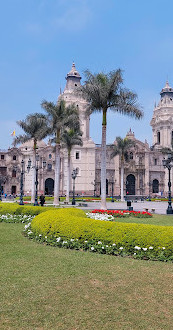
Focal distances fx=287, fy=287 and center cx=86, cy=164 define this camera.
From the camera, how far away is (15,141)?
34312 mm

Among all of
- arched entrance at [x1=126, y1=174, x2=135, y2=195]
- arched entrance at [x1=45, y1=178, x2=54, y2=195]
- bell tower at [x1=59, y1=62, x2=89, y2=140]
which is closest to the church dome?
bell tower at [x1=59, y1=62, x2=89, y2=140]

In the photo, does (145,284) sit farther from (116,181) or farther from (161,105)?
(161,105)

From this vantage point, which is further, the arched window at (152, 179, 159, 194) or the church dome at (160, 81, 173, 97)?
the church dome at (160, 81, 173, 97)

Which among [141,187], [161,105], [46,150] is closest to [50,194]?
[46,150]

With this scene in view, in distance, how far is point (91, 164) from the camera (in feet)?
199

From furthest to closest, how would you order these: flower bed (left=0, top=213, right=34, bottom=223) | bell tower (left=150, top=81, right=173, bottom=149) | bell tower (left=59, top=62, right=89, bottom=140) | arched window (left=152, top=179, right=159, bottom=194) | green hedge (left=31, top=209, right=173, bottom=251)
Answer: bell tower (left=150, top=81, right=173, bottom=149)
arched window (left=152, top=179, right=159, bottom=194)
bell tower (left=59, top=62, right=89, bottom=140)
flower bed (left=0, top=213, right=34, bottom=223)
green hedge (left=31, top=209, right=173, bottom=251)

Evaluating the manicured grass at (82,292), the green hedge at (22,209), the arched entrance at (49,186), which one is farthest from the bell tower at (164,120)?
the manicured grass at (82,292)

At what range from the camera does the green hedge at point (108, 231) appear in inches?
317

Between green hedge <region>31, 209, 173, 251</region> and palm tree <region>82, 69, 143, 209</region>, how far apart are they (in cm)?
1049

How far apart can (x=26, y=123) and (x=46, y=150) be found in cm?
2919

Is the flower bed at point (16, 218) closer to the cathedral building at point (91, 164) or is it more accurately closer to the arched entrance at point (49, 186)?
the cathedral building at point (91, 164)

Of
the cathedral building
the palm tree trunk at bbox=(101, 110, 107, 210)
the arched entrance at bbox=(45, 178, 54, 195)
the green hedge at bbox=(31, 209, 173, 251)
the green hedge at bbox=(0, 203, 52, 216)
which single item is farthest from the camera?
the arched entrance at bbox=(45, 178, 54, 195)

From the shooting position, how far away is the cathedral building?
60250mm

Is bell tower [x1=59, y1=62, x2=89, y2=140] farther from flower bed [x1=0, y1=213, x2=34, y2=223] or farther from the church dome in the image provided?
flower bed [x1=0, y1=213, x2=34, y2=223]
